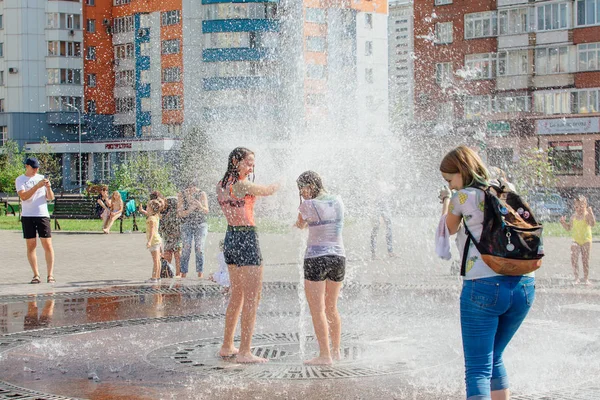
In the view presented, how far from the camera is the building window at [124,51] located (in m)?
80.8

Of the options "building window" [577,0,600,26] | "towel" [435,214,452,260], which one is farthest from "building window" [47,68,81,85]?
"towel" [435,214,452,260]

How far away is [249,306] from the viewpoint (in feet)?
25.3

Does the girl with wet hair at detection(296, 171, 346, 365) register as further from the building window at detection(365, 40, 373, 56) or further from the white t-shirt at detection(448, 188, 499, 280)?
the building window at detection(365, 40, 373, 56)

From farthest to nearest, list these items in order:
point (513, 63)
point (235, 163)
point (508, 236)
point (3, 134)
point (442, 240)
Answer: point (3, 134)
point (513, 63)
point (235, 163)
point (442, 240)
point (508, 236)

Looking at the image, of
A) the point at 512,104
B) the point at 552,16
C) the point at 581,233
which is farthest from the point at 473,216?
the point at 552,16

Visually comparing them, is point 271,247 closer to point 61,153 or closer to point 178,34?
point 178,34

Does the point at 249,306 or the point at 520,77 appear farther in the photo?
the point at 520,77

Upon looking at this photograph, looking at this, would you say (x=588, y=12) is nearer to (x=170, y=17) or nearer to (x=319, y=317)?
(x=170, y=17)

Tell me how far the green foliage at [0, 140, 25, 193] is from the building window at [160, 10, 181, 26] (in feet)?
51.9

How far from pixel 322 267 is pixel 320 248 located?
16 centimetres

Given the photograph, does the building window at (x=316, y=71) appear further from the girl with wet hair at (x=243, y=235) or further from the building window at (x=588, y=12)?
the girl with wet hair at (x=243, y=235)

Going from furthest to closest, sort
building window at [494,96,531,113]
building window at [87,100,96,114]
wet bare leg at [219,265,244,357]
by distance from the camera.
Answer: building window at [87,100,96,114] < building window at [494,96,531,113] < wet bare leg at [219,265,244,357]

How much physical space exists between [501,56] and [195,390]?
5100cm

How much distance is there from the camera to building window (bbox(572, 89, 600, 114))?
2000 inches
